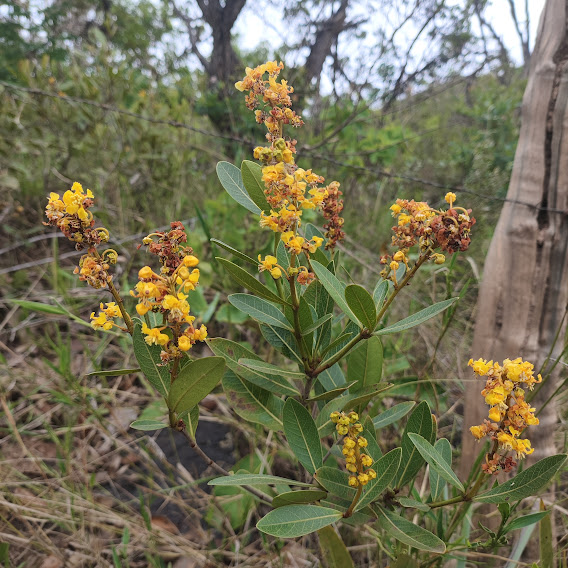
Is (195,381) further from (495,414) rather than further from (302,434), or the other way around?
(495,414)

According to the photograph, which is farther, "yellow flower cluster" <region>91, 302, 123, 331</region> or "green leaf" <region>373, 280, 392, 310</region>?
"green leaf" <region>373, 280, 392, 310</region>

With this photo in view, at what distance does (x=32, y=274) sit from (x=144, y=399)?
3.02ft

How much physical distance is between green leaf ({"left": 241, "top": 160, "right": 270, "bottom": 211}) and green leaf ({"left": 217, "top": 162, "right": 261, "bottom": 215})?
0.11 feet

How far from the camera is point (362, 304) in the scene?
52 centimetres

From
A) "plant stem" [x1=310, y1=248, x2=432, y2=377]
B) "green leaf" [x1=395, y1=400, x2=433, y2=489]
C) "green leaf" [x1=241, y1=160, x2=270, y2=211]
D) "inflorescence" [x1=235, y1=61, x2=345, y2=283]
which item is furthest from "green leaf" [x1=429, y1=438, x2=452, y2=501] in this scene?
"green leaf" [x1=241, y1=160, x2=270, y2=211]

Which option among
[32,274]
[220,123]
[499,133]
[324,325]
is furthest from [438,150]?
[324,325]

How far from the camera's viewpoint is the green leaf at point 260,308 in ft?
1.99

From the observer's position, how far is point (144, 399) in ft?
5.21

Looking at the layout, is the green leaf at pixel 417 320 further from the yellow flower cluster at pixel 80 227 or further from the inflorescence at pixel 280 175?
the yellow flower cluster at pixel 80 227

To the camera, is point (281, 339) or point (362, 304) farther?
point (281, 339)

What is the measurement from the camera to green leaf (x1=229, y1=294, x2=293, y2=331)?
1.99 feet

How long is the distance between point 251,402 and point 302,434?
0.12 m

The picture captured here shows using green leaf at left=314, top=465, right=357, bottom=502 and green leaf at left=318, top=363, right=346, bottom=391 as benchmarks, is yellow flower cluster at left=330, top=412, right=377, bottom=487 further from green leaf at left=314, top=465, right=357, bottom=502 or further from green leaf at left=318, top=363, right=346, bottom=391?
green leaf at left=318, top=363, right=346, bottom=391

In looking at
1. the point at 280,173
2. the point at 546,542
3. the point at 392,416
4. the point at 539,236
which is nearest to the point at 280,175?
the point at 280,173
